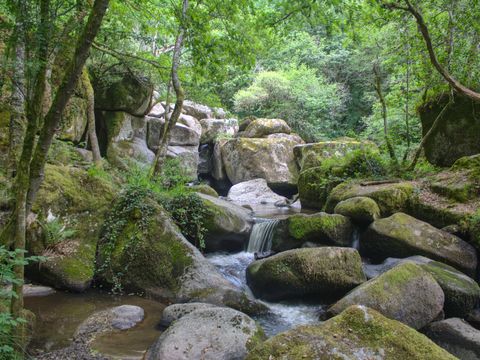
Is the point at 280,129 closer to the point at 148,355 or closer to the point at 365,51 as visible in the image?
the point at 365,51

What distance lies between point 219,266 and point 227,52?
5.37m

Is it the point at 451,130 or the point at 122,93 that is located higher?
the point at 122,93

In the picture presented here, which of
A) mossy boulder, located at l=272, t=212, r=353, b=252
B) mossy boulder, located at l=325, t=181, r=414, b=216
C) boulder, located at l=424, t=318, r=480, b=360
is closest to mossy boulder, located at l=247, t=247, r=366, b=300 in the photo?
boulder, located at l=424, t=318, r=480, b=360

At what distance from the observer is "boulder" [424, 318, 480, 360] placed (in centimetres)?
506

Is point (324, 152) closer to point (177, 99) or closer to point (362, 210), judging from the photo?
point (362, 210)

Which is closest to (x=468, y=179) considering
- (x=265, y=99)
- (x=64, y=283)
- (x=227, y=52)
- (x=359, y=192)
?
(x=359, y=192)

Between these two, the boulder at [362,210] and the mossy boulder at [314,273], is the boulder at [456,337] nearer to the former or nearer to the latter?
the mossy boulder at [314,273]

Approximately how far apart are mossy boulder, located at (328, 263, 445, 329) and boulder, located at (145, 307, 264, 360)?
1.76 m

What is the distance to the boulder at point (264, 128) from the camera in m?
22.6

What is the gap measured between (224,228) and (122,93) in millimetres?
8645

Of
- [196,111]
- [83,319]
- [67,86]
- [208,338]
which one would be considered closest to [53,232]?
[83,319]

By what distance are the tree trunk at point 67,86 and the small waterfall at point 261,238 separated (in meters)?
6.87

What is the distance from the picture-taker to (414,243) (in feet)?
24.9

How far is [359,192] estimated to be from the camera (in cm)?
1050
